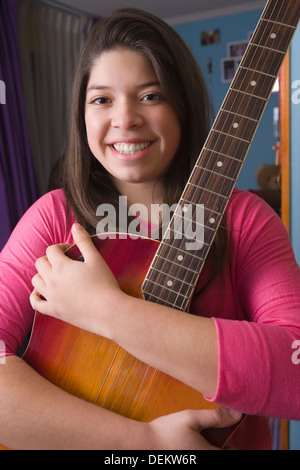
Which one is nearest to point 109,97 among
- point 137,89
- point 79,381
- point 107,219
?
point 137,89

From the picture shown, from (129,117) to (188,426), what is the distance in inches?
17.8

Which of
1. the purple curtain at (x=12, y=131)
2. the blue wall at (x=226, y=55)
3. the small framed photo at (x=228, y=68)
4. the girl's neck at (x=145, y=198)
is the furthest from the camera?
the small framed photo at (x=228, y=68)

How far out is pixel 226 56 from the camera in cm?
391

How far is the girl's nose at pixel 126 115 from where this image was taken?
0.69 m

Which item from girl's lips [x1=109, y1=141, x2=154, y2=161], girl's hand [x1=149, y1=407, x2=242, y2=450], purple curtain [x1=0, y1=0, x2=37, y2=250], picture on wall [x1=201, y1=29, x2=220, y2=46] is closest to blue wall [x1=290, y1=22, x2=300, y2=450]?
girl's lips [x1=109, y1=141, x2=154, y2=161]

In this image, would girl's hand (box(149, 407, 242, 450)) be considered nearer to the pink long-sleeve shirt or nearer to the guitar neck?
the pink long-sleeve shirt

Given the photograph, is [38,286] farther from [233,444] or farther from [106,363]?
[233,444]

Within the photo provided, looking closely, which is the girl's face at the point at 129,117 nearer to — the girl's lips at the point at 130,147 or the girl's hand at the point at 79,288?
the girl's lips at the point at 130,147

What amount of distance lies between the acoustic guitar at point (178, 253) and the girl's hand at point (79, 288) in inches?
1.1

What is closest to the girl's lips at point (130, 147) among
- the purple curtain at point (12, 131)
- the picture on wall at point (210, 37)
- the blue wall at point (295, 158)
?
the blue wall at point (295, 158)

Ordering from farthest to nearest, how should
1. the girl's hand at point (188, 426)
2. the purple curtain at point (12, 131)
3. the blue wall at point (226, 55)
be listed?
the blue wall at point (226, 55)
the purple curtain at point (12, 131)
the girl's hand at point (188, 426)

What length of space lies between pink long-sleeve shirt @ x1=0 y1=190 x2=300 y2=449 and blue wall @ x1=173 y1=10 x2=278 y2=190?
313 cm

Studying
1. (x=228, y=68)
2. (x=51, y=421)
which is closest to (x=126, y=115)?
(x=51, y=421)

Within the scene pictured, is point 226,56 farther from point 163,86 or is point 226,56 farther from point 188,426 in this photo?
point 188,426
